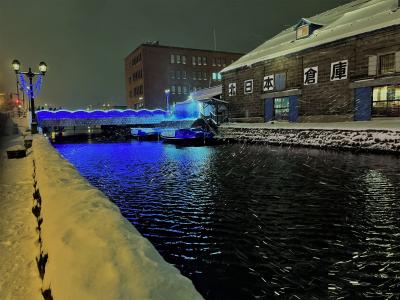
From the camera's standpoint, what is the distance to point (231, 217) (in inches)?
288

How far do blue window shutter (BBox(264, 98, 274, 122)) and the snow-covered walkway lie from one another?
88.7 ft

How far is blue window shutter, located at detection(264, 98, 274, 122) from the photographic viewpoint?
3234 centimetres

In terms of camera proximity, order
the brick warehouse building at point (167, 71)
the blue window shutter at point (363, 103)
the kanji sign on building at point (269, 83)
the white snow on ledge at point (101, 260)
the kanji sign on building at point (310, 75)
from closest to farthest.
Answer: the white snow on ledge at point (101, 260)
the blue window shutter at point (363, 103)
the kanji sign on building at point (310, 75)
the kanji sign on building at point (269, 83)
the brick warehouse building at point (167, 71)

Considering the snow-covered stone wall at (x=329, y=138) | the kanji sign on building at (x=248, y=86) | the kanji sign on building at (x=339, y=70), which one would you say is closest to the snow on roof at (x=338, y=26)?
the kanji sign on building at (x=248, y=86)

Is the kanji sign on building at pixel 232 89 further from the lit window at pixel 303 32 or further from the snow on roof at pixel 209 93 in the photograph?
the lit window at pixel 303 32

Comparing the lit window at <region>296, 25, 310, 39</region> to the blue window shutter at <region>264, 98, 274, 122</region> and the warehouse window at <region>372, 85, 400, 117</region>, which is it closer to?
the blue window shutter at <region>264, 98, 274, 122</region>

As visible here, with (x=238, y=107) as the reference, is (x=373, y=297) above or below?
below

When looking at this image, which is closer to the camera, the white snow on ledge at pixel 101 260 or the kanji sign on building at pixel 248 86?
the white snow on ledge at pixel 101 260

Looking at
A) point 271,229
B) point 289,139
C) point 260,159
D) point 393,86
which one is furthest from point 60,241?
point 393,86

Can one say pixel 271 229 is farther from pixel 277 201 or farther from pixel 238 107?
pixel 238 107

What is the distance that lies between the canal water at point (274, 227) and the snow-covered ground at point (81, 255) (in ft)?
5.63

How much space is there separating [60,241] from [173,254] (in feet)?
8.44

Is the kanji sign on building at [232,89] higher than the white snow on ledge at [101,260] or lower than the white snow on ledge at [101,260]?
higher

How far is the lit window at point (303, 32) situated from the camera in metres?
29.9
